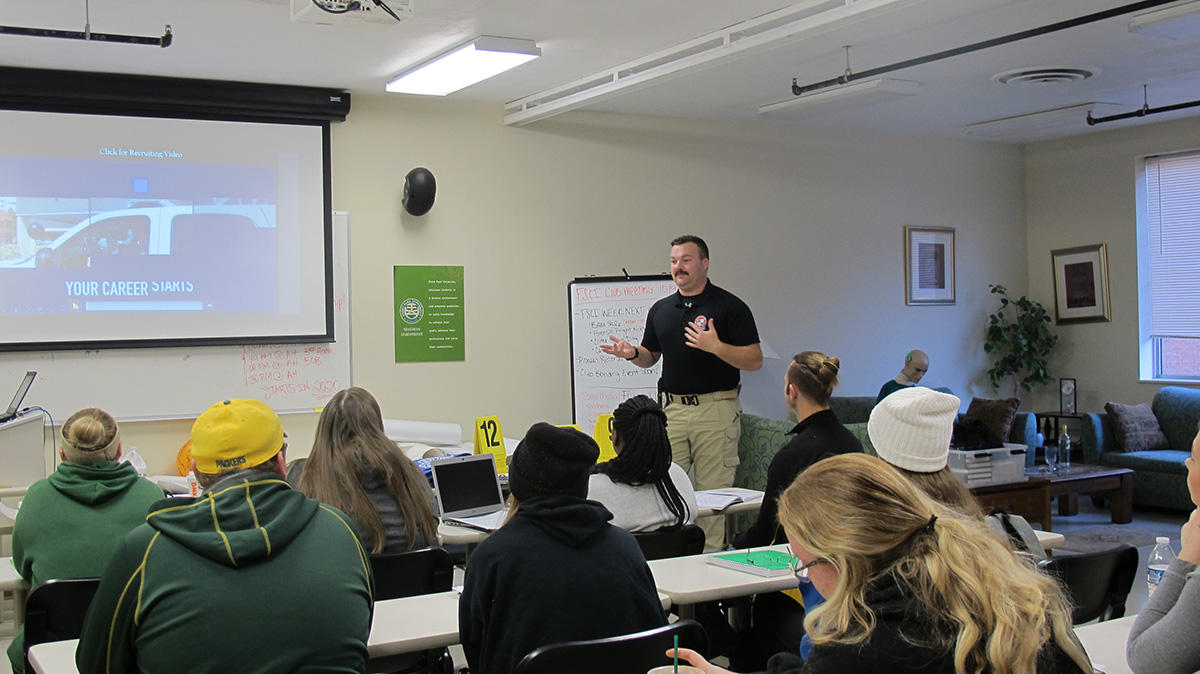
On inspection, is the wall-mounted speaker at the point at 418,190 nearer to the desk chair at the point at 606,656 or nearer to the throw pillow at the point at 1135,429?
the desk chair at the point at 606,656

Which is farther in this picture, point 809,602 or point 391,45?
point 391,45

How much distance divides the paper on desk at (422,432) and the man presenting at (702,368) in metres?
1.42

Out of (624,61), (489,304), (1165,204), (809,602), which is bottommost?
(809,602)

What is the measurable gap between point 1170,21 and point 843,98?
2052mm

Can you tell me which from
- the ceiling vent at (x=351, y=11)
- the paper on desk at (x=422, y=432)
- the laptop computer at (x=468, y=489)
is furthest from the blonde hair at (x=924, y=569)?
the paper on desk at (x=422, y=432)

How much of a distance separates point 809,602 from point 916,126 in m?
6.51

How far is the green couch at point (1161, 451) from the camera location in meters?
7.23

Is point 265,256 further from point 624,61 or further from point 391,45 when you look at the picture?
point 624,61

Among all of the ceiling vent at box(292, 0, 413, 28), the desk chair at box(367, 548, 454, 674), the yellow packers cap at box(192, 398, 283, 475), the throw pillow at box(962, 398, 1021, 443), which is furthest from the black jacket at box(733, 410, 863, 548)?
the throw pillow at box(962, 398, 1021, 443)

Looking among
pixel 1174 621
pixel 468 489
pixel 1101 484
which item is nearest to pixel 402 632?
pixel 468 489

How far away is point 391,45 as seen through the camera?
5.16m

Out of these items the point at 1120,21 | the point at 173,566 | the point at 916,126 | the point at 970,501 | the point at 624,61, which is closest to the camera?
the point at 173,566

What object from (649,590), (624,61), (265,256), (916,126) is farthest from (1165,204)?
(649,590)

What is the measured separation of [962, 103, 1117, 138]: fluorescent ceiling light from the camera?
291 inches
